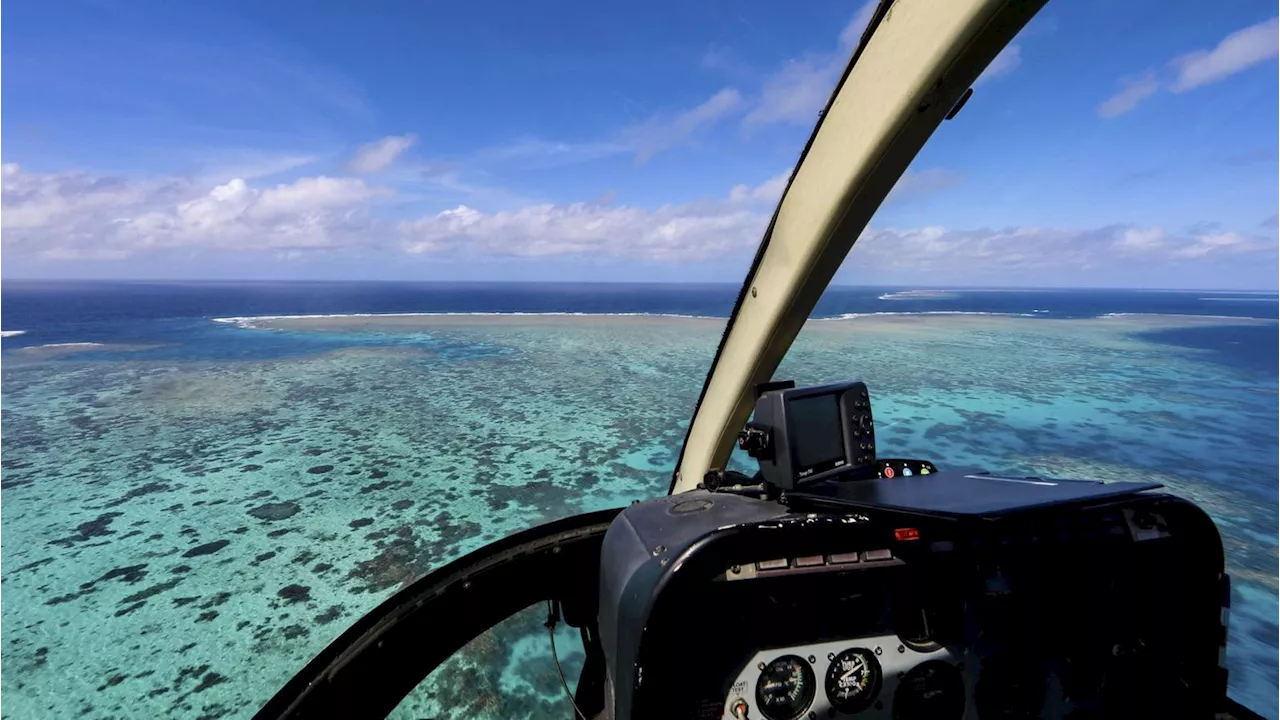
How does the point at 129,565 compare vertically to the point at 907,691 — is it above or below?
below

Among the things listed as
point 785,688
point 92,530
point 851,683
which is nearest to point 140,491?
point 92,530

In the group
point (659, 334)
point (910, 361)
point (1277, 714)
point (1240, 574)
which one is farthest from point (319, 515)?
point (659, 334)

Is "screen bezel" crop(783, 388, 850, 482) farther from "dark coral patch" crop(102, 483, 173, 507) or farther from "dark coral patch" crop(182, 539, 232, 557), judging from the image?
"dark coral patch" crop(102, 483, 173, 507)

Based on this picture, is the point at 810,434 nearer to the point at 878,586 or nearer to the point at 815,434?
the point at 815,434

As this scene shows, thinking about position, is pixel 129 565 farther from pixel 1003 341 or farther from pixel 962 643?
Answer: pixel 1003 341

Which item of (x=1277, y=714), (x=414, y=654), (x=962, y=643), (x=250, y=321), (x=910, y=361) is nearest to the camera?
(x=962, y=643)

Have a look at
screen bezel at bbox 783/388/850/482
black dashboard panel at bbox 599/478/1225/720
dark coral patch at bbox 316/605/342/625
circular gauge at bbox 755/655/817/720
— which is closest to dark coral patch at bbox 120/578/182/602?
dark coral patch at bbox 316/605/342/625

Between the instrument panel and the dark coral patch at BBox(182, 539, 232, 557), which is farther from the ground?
the instrument panel

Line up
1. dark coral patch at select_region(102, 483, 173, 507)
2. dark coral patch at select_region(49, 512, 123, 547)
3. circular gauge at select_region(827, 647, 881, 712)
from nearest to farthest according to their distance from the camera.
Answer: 1. circular gauge at select_region(827, 647, 881, 712)
2. dark coral patch at select_region(49, 512, 123, 547)
3. dark coral patch at select_region(102, 483, 173, 507)
